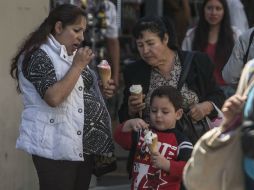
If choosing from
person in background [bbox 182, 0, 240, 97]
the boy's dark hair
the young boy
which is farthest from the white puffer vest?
person in background [bbox 182, 0, 240, 97]

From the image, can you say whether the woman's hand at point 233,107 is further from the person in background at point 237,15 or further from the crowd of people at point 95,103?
the person in background at point 237,15

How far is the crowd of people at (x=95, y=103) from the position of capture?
510 cm

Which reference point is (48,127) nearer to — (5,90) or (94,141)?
(94,141)

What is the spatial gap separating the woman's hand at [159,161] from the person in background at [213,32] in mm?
2820

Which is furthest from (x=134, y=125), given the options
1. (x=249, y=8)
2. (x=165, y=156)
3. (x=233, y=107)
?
(x=249, y=8)

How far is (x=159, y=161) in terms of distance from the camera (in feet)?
16.1

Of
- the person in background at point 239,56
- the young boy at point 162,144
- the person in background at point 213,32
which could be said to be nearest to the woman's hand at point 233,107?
the young boy at point 162,144

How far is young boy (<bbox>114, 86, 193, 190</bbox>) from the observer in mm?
5043

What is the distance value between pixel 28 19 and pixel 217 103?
7.14 feet

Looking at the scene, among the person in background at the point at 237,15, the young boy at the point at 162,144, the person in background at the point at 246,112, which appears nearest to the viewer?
the person in background at the point at 246,112

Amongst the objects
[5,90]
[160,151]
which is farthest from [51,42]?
[5,90]

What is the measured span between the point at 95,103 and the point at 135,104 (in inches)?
12.3

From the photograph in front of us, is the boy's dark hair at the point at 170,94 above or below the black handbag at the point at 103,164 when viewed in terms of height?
above

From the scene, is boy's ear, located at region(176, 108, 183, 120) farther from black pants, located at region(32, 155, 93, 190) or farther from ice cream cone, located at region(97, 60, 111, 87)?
black pants, located at region(32, 155, 93, 190)
